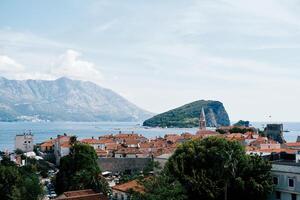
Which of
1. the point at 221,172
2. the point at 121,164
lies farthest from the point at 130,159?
the point at 221,172

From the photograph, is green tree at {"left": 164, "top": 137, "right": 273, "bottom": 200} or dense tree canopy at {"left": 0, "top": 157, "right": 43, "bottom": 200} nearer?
green tree at {"left": 164, "top": 137, "right": 273, "bottom": 200}

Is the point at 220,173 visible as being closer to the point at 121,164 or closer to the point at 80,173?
the point at 80,173

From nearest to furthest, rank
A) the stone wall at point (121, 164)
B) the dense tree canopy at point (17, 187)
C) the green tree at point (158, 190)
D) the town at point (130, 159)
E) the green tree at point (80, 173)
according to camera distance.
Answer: the green tree at point (158, 190) < the town at point (130, 159) < the dense tree canopy at point (17, 187) < the green tree at point (80, 173) < the stone wall at point (121, 164)

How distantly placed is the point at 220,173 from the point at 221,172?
0.14 meters

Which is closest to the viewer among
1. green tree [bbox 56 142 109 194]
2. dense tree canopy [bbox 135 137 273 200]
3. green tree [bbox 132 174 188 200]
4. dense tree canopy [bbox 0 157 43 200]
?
green tree [bbox 132 174 188 200]

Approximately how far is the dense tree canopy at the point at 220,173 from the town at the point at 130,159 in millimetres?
1725

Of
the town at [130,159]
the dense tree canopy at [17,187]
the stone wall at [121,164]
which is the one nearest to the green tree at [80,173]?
the town at [130,159]

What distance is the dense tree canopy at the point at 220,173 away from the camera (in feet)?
141

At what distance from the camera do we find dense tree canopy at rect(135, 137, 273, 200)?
141 feet

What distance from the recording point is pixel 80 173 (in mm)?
53594

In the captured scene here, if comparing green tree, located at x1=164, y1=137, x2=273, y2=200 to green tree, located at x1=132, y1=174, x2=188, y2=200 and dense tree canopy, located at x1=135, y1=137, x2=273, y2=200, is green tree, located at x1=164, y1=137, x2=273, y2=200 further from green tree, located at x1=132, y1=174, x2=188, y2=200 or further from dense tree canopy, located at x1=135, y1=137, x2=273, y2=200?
green tree, located at x1=132, y1=174, x2=188, y2=200

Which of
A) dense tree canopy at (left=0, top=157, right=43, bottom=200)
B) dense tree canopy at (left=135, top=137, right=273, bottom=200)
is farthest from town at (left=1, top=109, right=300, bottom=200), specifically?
dense tree canopy at (left=0, top=157, right=43, bottom=200)

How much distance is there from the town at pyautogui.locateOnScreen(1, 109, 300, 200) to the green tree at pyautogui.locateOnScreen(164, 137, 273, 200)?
1757 millimetres

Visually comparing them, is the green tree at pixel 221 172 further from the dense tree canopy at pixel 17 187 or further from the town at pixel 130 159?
the dense tree canopy at pixel 17 187
